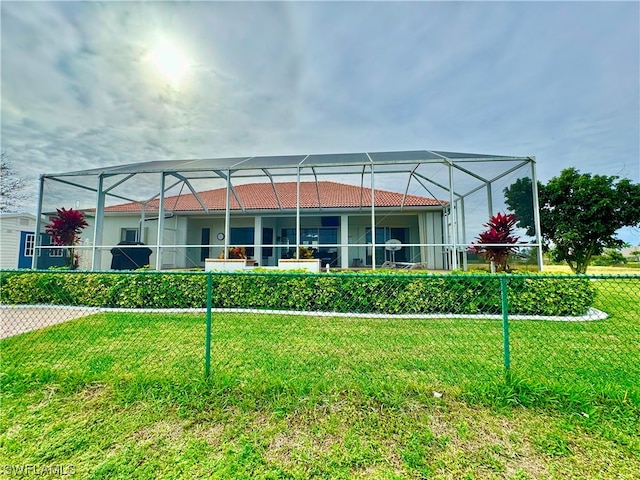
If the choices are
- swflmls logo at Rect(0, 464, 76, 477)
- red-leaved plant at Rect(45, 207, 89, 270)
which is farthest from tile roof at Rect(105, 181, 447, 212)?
swflmls logo at Rect(0, 464, 76, 477)

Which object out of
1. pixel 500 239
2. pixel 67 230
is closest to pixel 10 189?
pixel 67 230

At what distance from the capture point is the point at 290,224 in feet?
53.4

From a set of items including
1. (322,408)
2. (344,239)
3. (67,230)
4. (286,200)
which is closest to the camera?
(322,408)

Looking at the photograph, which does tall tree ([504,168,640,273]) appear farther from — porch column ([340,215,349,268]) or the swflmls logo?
the swflmls logo

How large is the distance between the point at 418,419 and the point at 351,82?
10789mm

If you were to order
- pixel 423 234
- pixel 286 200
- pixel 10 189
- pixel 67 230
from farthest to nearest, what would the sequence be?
pixel 10 189
pixel 286 200
pixel 423 234
pixel 67 230

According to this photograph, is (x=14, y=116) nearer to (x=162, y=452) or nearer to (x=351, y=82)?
(x=351, y=82)

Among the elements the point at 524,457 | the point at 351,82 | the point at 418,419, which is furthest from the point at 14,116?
the point at 524,457

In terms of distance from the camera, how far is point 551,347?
3.94m

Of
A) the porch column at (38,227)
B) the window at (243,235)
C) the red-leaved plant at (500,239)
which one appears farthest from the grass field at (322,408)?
the window at (243,235)

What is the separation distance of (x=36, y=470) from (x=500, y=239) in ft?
30.7

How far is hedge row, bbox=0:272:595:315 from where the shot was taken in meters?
5.82

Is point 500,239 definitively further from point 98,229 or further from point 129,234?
point 129,234

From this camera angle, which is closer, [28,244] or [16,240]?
[16,240]
